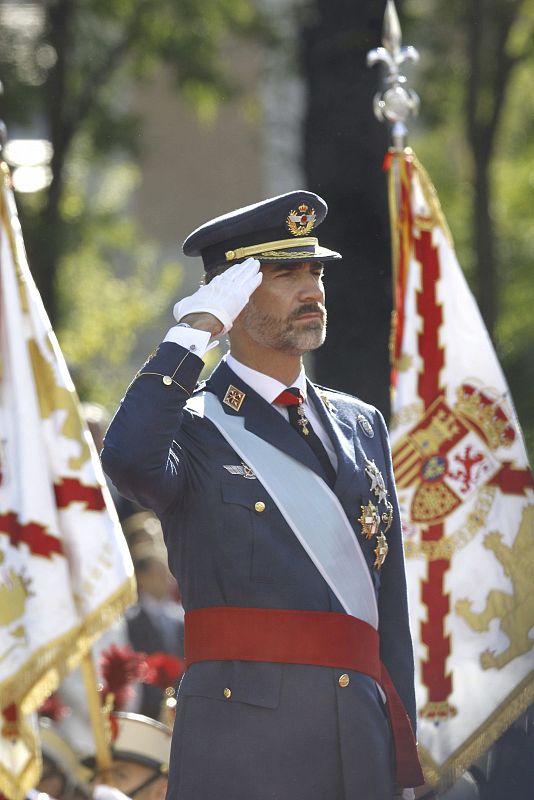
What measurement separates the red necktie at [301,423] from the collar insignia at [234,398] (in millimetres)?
84

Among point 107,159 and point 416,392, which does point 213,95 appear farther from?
point 416,392

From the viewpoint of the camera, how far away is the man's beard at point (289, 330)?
380cm

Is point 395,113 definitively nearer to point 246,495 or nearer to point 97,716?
point 246,495

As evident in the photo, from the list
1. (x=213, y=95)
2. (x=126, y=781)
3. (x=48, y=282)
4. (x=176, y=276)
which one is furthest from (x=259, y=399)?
(x=176, y=276)

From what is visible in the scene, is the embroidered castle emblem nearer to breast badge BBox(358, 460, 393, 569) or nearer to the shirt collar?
the shirt collar

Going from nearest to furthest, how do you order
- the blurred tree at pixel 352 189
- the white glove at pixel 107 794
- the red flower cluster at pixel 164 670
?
1. the white glove at pixel 107 794
2. the red flower cluster at pixel 164 670
3. the blurred tree at pixel 352 189

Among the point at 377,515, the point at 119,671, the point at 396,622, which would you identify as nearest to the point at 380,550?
the point at 377,515

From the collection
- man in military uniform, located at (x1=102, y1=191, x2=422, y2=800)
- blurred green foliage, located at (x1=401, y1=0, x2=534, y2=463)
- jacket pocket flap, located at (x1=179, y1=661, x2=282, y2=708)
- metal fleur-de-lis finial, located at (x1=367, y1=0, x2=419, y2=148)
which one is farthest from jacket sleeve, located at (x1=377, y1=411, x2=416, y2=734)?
blurred green foliage, located at (x1=401, y1=0, x2=534, y2=463)

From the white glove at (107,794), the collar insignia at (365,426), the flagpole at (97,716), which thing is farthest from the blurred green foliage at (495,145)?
the collar insignia at (365,426)

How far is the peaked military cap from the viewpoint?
3.92m

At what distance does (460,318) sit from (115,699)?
1.74m

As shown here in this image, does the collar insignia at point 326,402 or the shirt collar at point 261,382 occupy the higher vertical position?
the shirt collar at point 261,382

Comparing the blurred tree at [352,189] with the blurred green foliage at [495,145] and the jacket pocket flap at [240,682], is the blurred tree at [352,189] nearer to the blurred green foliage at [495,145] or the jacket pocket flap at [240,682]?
the jacket pocket flap at [240,682]

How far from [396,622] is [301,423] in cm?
54
